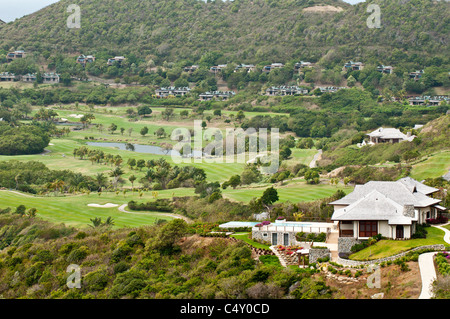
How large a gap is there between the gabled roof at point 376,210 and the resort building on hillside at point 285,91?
272 feet

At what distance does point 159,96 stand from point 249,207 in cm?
8027

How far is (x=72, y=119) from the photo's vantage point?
109938 mm

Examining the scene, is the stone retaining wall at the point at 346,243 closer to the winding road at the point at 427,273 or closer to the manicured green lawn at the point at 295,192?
the winding road at the point at 427,273

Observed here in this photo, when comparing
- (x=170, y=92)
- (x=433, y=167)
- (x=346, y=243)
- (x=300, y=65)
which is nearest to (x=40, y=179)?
(x=433, y=167)

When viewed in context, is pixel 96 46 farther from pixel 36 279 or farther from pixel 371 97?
pixel 36 279

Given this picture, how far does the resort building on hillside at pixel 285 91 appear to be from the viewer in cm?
11798

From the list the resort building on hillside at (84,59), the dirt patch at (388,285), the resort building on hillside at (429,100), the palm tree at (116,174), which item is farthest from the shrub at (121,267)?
the resort building on hillside at (84,59)

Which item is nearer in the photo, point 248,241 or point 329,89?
point 248,241

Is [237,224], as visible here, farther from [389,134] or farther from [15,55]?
[15,55]

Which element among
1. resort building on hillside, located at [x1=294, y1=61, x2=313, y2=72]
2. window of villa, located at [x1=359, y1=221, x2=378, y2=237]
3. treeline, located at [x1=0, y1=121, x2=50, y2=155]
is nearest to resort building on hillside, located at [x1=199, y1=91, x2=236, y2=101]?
resort building on hillside, located at [x1=294, y1=61, x2=313, y2=72]

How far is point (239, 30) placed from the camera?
16112 centimetres

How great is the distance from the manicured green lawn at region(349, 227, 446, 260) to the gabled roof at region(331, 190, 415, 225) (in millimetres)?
1155

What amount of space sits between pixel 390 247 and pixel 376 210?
9.49 ft

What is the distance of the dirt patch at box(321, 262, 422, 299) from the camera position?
87.7ft
